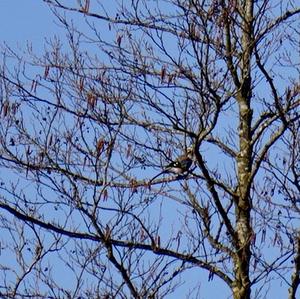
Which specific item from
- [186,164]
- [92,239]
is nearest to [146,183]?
[186,164]

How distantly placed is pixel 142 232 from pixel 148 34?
209cm

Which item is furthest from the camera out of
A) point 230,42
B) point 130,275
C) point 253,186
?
point 253,186

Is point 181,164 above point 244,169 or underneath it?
underneath

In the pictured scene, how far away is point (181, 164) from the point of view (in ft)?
35.4

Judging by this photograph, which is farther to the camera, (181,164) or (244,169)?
(244,169)

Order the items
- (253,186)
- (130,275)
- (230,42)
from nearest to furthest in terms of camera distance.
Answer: (130,275), (230,42), (253,186)

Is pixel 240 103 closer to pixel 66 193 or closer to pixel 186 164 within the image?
pixel 186 164

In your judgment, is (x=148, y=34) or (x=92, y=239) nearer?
(x=92, y=239)

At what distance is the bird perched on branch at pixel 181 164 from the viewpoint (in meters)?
10.7

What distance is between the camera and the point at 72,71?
11.3 m

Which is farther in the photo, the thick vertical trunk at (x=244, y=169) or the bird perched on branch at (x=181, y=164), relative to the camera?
the thick vertical trunk at (x=244, y=169)

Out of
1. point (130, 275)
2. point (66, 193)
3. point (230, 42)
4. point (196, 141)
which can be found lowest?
point (130, 275)

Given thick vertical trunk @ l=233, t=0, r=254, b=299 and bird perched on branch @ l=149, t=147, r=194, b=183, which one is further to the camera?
thick vertical trunk @ l=233, t=0, r=254, b=299

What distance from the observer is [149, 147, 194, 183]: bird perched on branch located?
10672 millimetres
